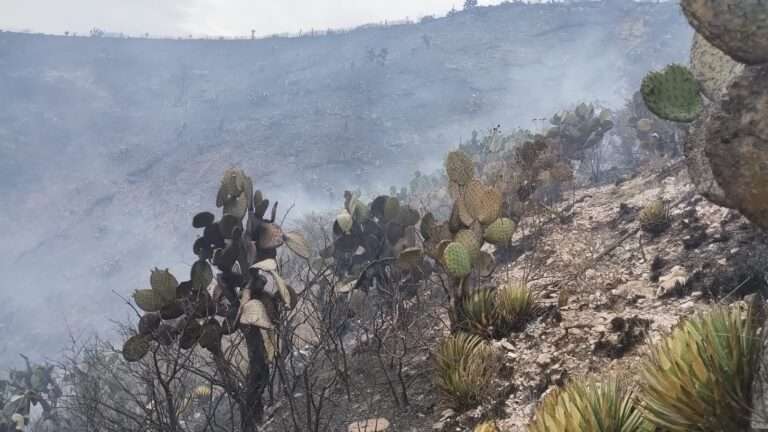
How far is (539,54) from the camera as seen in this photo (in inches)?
1714

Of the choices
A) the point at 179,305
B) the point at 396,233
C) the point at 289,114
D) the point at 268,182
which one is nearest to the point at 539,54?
the point at 289,114

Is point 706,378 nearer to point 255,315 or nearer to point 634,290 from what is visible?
point 634,290

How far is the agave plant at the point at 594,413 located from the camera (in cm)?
261

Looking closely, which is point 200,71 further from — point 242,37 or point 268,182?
point 268,182

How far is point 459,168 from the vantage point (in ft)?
21.5

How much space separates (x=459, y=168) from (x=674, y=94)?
2426mm

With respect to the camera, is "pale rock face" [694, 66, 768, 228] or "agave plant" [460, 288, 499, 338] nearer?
"pale rock face" [694, 66, 768, 228]

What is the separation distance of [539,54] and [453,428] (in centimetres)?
4390

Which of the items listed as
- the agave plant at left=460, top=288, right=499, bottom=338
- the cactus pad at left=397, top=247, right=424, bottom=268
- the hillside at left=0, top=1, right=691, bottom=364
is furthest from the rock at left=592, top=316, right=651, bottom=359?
the hillside at left=0, top=1, right=691, bottom=364

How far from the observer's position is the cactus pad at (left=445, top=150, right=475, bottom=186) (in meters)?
6.55

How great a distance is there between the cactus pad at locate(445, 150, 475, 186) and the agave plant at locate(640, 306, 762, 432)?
4053 millimetres

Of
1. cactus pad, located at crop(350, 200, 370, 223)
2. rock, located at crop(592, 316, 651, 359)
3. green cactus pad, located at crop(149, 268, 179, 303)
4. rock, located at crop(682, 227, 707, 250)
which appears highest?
cactus pad, located at crop(350, 200, 370, 223)

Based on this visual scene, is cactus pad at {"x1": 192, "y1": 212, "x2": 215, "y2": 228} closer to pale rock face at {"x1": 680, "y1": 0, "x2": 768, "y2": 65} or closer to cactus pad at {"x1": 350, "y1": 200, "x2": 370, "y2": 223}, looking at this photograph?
cactus pad at {"x1": 350, "y1": 200, "x2": 370, "y2": 223}

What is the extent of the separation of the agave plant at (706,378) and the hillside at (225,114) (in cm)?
2100
